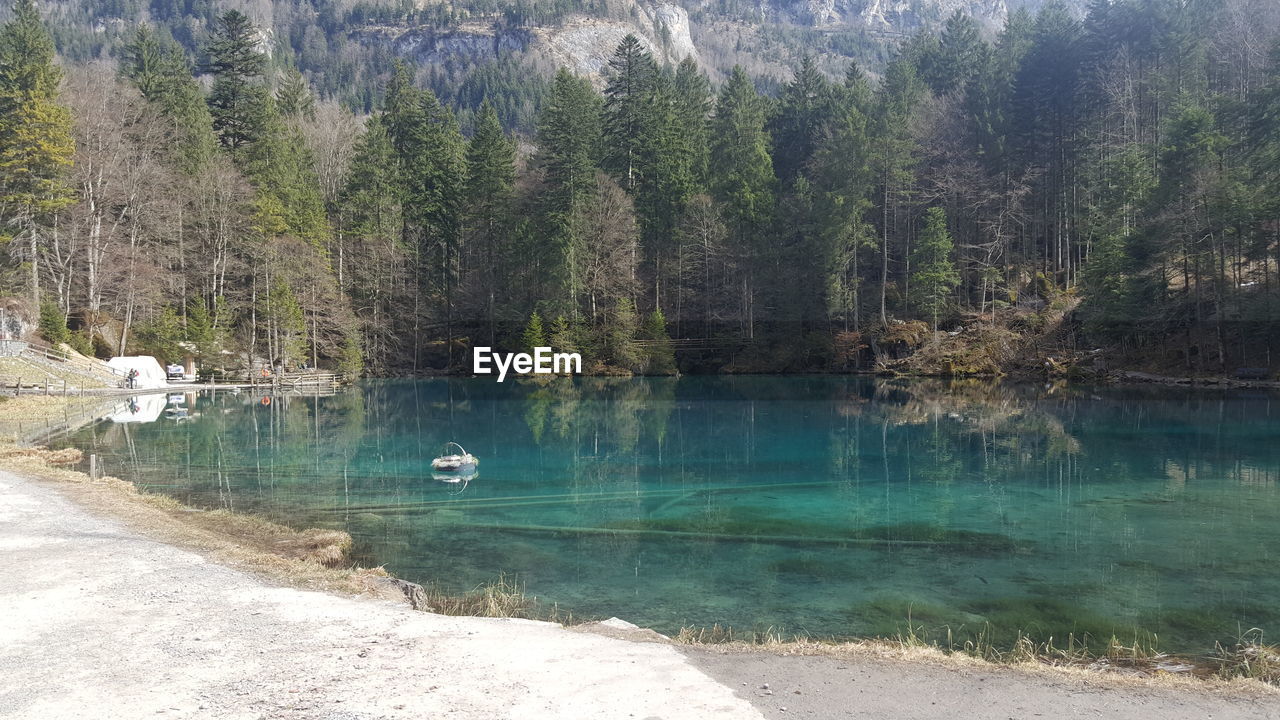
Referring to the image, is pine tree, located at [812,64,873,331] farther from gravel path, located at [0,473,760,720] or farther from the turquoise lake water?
gravel path, located at [0,473,760,720]

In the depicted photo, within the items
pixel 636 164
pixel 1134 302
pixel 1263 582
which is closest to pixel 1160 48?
pixel 1134 302

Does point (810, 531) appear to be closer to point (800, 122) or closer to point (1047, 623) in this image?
point (1047, 623)

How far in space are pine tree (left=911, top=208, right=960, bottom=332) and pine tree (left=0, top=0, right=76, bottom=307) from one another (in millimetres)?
51749

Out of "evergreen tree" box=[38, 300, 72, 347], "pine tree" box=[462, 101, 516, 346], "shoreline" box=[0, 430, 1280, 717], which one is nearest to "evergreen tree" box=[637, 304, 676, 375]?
"pine tree" box=[462, 101, 516, 346]

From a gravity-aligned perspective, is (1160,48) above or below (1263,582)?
above

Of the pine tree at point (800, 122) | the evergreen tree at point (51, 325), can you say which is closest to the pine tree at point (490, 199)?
the pine tree at point (800, 122)

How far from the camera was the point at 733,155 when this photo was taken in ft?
207

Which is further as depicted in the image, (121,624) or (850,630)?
(850,630)

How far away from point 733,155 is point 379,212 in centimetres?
2786

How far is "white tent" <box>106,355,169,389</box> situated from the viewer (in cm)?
4631

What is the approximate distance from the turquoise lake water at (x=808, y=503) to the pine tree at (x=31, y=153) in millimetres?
17238

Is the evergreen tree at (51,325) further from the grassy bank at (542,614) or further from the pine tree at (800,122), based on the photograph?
the pine tree at (800,122)

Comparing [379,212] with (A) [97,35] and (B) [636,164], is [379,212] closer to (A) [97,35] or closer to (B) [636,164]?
(B) [636,164]

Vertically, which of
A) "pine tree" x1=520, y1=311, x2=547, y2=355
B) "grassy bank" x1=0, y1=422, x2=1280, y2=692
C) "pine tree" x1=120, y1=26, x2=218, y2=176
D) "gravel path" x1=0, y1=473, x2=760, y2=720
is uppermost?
"pine tree" x1=120, y1=26, x2=218, y2=176
